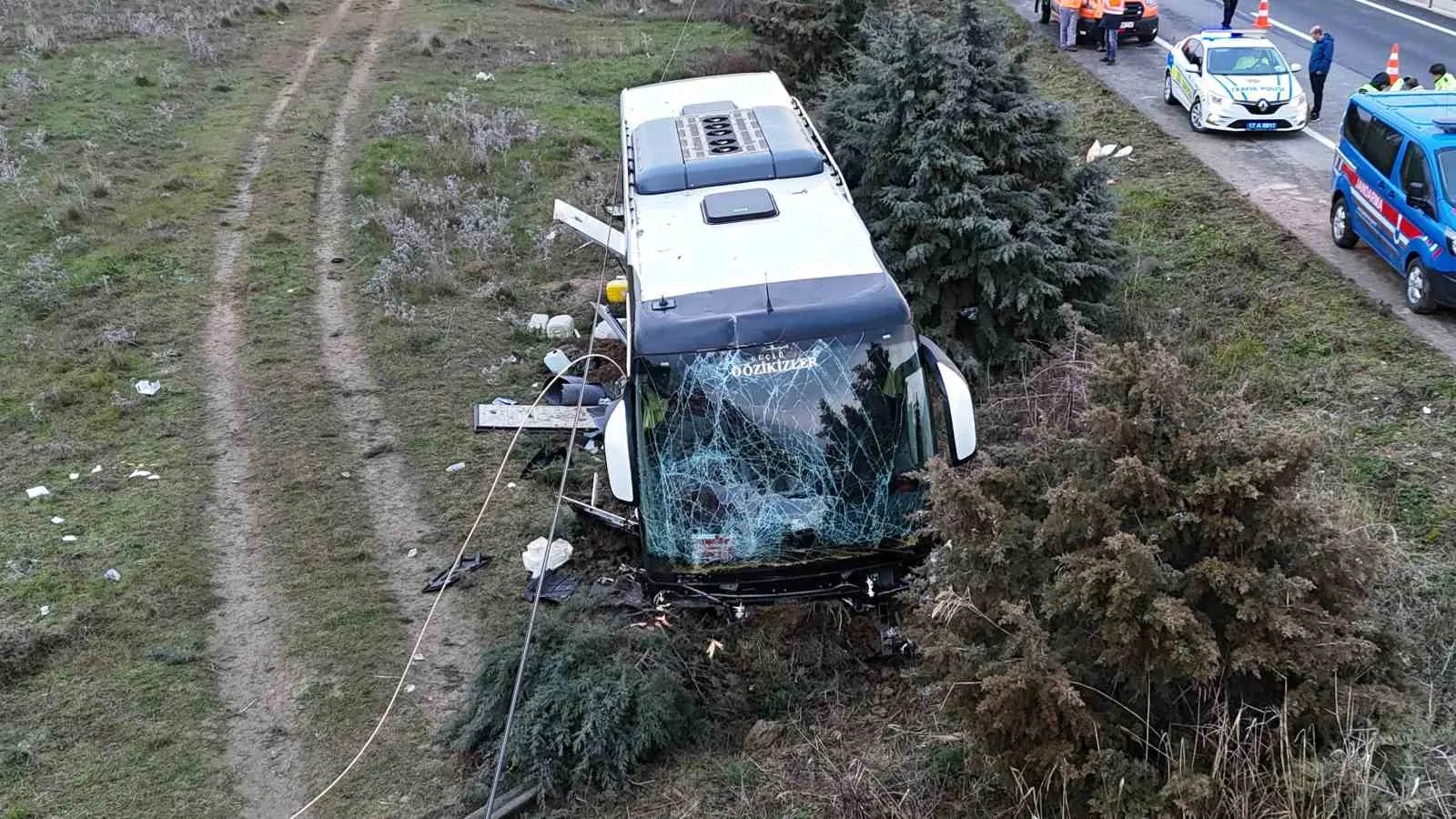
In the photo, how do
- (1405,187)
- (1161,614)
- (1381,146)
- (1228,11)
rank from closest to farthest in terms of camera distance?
(1161,614), (1405,187), (1381,146), (1228,11)

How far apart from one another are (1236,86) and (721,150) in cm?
1225

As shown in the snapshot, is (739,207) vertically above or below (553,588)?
above

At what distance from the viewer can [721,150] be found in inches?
465

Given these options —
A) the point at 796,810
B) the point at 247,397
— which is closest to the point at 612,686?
the point at 796,810

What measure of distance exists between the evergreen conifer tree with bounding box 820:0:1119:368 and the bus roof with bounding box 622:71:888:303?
1.41m

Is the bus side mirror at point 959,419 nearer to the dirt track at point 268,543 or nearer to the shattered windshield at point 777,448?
the shattered windshield at point 777,448

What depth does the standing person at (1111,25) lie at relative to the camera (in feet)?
80.3

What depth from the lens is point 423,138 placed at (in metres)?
22.8

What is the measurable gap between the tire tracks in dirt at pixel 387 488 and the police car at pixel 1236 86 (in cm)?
A: 1466

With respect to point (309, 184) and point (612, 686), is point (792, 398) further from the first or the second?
point (309, 184)

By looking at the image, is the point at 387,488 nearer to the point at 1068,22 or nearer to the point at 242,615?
the point at 242,615

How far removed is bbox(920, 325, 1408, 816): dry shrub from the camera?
231 inches

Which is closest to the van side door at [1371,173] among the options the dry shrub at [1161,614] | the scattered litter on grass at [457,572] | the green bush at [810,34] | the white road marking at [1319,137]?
the white road marking at [1319,137]

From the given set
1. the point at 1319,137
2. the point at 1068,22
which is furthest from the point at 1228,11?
the point at 1319,137
